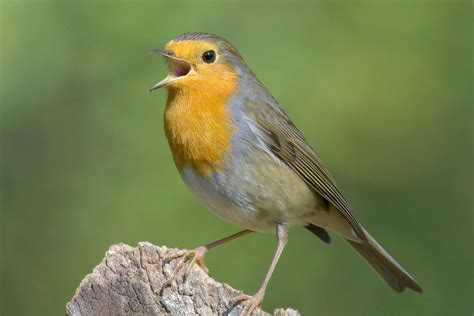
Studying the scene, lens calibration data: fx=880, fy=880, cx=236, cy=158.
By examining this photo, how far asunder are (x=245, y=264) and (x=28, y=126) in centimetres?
185

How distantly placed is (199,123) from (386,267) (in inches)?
64.6

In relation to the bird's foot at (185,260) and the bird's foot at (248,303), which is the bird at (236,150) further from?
the bird's foot at (248,303)

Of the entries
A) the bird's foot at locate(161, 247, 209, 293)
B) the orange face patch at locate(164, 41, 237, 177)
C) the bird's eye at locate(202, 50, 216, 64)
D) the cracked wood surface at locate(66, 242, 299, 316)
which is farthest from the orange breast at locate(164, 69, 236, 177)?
the cracked wood surface at locate(66, 242, 299, 316)

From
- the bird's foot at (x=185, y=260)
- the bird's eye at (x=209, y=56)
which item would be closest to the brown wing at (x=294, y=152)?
the bird's eye at (x=209, y=56)

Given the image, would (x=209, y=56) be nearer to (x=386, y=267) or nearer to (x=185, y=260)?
(x=185, y=260)

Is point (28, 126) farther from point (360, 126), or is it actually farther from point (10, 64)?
point (360, 126)

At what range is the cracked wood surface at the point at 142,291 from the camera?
12.5ft

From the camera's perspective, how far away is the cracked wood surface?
3812 mm

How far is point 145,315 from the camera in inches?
151

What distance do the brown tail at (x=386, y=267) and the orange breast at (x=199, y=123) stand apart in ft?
4.10

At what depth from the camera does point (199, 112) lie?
4.66 m

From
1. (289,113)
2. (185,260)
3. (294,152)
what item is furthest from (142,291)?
(289,113)

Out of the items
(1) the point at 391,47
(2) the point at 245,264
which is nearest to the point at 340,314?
(2) the point at 245,264

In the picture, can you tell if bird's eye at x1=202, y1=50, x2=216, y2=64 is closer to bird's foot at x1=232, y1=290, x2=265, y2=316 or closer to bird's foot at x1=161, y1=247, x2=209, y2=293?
bird's foot at x1=161, y1=247, x2=209, y2=293
